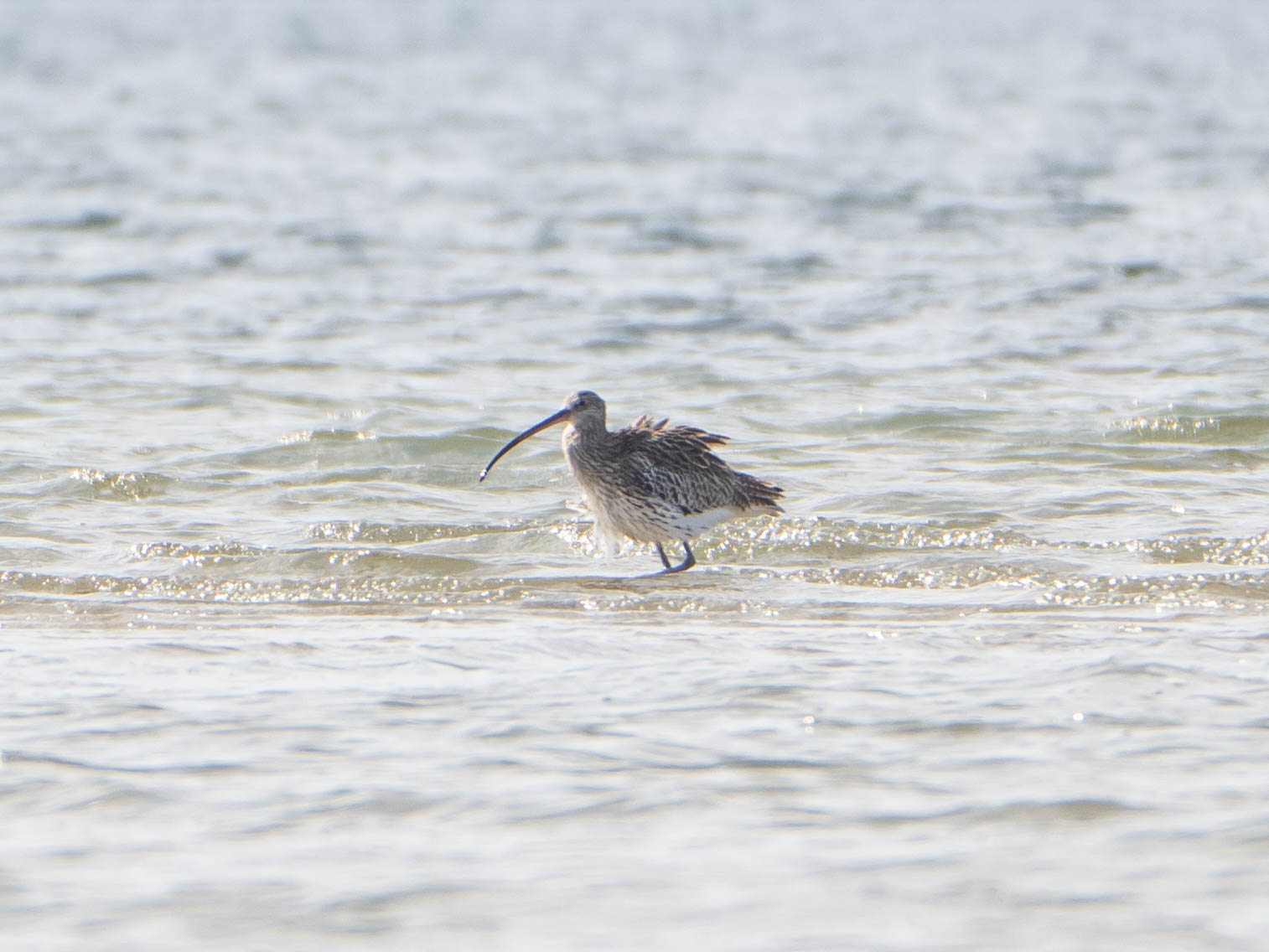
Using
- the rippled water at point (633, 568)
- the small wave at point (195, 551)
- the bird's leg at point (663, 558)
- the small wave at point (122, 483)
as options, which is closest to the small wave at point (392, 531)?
the rippled water at point (633, 568)

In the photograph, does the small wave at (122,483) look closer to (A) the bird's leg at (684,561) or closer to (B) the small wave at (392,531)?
(B) the small wave at (392,531)

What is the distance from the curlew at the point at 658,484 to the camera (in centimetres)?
977

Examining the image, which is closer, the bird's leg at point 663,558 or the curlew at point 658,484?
the curlew at point 658,484

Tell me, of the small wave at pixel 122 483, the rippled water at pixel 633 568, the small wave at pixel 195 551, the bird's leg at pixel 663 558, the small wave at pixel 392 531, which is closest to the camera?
the rippled water at pixel 633 568

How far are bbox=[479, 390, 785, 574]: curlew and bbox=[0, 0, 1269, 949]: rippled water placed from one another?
0.26m

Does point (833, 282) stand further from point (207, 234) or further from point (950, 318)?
point (207, 234)

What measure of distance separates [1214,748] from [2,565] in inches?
224

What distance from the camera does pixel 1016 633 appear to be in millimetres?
7625

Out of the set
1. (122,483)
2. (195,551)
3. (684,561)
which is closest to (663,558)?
(684,561)

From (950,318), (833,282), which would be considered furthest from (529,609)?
(833,282)

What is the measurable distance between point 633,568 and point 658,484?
61cm

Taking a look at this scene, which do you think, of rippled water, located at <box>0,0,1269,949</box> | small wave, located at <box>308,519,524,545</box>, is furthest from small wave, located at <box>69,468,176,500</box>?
small wave, located at <box>308,519,524,545</box>

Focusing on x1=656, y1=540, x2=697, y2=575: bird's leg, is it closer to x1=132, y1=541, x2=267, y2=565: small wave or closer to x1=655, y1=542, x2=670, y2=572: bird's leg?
x1=655, y1=542, x2=670, y2=572: bird's leg

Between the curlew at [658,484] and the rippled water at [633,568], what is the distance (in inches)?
10.1
